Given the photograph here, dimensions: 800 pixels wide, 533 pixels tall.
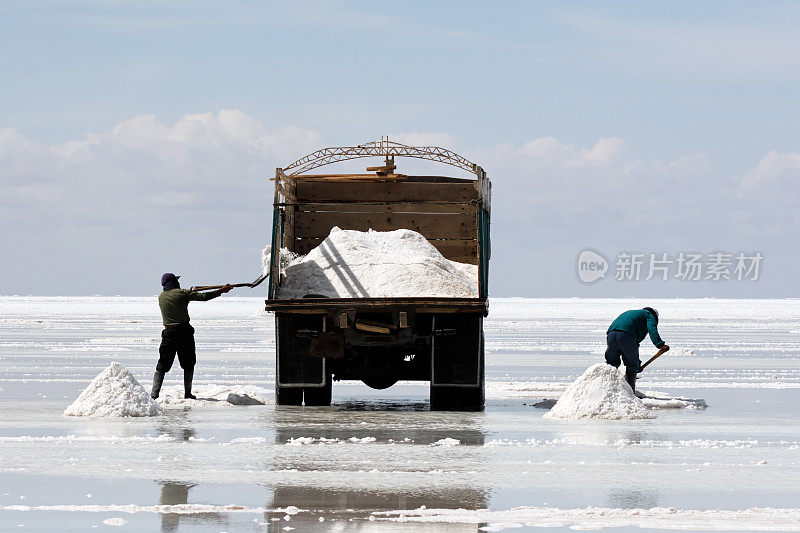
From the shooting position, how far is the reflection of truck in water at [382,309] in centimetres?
1383

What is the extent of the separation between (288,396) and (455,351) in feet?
6.84

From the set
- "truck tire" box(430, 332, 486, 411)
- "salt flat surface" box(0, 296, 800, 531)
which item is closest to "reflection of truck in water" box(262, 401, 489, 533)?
"salt flat surface" box(0, 296, 800, 531)

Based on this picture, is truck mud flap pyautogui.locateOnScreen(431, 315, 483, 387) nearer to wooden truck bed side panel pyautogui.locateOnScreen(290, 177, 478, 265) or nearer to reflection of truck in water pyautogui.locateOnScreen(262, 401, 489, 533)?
reflection of truck in water pyautogui.locateOnScreen(262, 401, 489, 533)

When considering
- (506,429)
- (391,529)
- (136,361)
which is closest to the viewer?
(391,529)

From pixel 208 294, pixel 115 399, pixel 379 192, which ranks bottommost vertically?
pixel 115 399

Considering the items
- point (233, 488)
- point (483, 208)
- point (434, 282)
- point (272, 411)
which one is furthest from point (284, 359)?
point (233, 488)

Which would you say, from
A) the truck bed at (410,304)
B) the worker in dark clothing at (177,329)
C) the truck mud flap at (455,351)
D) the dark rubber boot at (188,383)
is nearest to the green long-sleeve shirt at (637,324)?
the truck mud flap at (455,351)

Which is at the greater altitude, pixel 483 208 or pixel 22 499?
pixel 483 208

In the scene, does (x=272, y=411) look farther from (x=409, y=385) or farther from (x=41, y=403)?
(x=409, y=385)

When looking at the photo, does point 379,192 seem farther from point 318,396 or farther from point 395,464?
point 395,464

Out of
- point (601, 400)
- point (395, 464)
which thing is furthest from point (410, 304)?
point (395, 464)

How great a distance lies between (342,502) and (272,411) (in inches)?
255

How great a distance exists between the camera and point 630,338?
15094 mm

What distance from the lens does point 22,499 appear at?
25.8 feet
